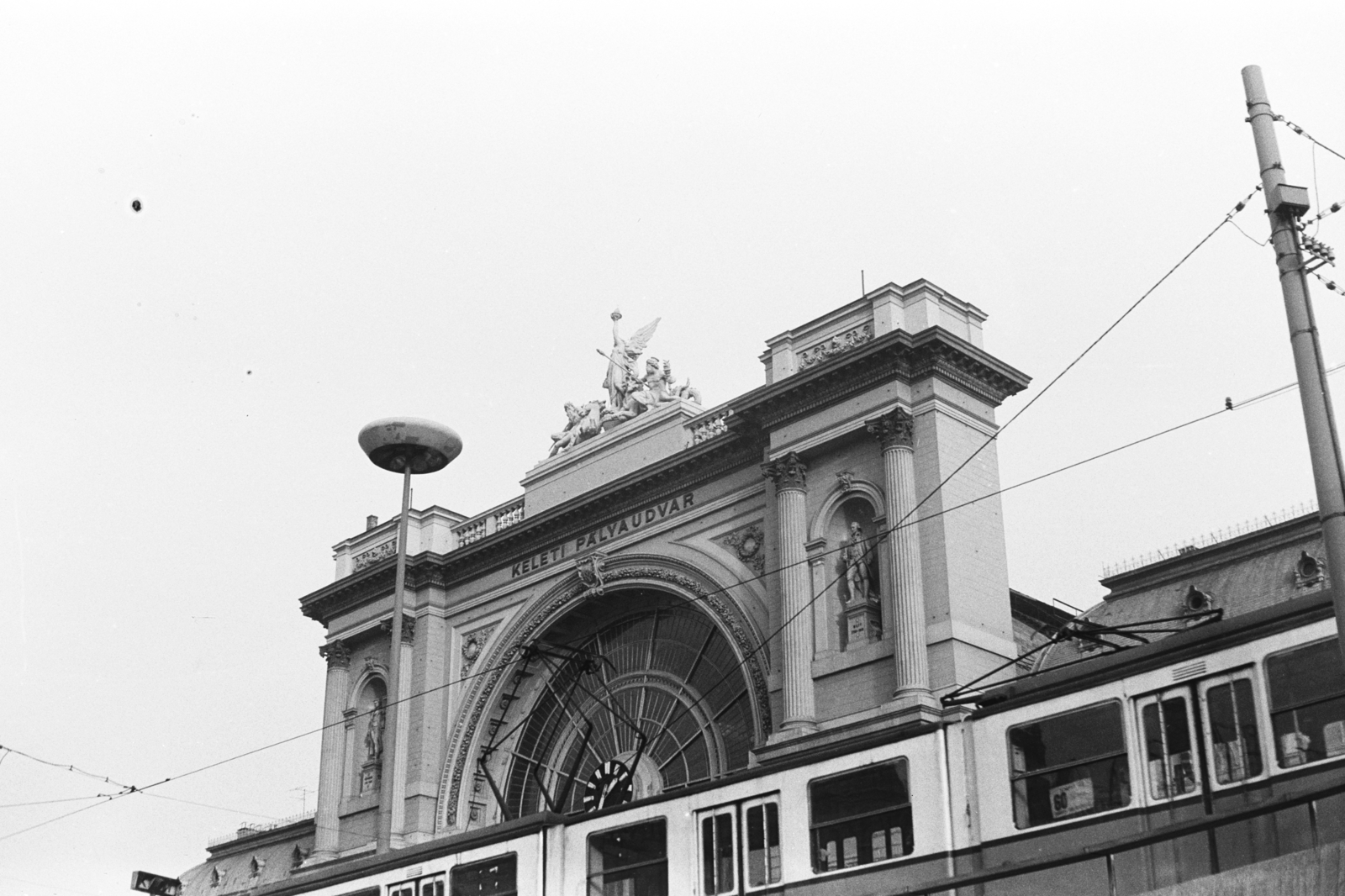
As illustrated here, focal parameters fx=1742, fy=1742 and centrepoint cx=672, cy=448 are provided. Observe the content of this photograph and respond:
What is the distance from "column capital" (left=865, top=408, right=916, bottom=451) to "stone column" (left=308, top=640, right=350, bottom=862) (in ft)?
64.3

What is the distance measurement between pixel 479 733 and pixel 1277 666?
30.3 m

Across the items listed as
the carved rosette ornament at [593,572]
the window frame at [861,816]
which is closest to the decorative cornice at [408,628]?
the carved rosette ornament at [593,572]

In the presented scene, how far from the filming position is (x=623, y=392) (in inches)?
1783

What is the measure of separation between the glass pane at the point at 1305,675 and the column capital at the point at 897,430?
63.4 ft

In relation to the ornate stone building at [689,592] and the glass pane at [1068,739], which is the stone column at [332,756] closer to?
the ornate stone building at [689,592]

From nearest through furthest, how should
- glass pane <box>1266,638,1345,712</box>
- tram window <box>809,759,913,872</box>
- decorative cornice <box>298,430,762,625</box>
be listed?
1. glass pane <box>1266,638,1345,712</box>
2. tram window <box>809,759,913,872</box>
3. decorative cornice <box>298,430,762,625</box>

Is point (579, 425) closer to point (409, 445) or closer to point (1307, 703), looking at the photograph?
point (409, 445)

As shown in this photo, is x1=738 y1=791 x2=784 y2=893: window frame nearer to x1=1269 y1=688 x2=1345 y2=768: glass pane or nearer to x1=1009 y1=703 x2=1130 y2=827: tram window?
x1=1009 y1=703 x2=1130 y2=827: tram window

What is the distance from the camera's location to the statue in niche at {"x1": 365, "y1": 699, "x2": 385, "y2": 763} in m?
46.7

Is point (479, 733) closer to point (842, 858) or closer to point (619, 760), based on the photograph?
point (619, 760)

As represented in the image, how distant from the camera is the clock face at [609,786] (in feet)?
135

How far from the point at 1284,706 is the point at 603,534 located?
27786mm

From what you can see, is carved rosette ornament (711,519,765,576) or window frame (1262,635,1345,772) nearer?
window frame (1262,635,1345,772)

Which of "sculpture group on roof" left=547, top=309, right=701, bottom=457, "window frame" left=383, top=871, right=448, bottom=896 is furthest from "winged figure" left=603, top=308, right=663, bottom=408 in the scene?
"window frame" left=383, top=871, right=448, bottom=896
